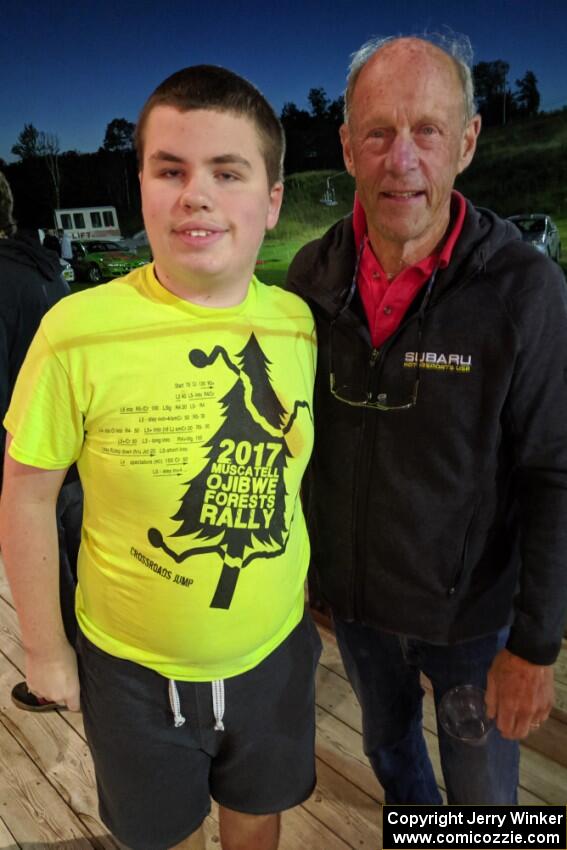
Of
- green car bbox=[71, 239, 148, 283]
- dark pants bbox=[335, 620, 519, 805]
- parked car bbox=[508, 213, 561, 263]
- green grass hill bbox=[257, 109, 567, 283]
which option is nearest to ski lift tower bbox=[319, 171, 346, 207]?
green grass hill bbox=[257, 109, 567, 283]

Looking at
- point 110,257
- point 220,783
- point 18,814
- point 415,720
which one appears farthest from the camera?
point 110,257

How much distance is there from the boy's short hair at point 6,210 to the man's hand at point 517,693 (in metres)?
1.92

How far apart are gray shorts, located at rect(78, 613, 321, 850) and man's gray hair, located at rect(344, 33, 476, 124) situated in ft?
3.33

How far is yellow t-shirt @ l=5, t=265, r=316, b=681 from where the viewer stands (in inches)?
32.3

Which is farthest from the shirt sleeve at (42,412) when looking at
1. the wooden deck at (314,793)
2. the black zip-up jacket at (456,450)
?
the wooden deck at (314,793)

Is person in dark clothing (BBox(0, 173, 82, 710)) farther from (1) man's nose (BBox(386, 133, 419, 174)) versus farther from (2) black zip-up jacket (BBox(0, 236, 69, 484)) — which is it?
(1) man's nose (BBox(386, 133, 419, 174))

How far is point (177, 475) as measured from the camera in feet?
2.77

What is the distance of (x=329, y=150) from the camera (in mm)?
4715

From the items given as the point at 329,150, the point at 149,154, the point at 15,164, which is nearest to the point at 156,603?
the point at 149,154

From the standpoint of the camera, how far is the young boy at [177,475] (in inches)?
32.3

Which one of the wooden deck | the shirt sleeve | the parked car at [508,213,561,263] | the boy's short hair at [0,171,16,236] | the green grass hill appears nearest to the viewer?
the shirt sleeve

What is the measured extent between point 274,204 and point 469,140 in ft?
1.33

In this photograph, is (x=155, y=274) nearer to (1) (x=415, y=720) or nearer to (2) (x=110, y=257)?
(1) (x=415, y=720)

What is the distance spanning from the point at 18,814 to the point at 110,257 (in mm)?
9379
